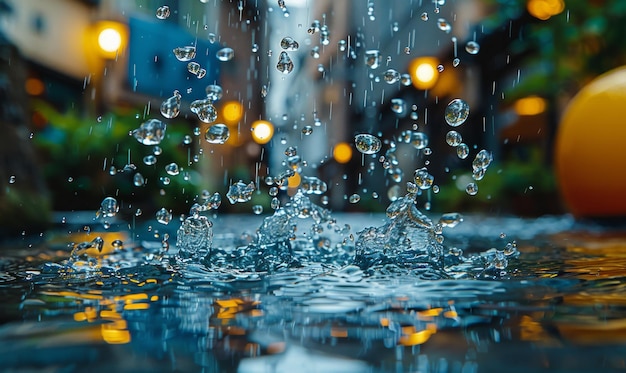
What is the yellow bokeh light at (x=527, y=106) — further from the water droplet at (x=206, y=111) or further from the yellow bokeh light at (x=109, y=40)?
the water droplet at (x=206, y=111)

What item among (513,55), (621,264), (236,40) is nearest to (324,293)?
(621,264)

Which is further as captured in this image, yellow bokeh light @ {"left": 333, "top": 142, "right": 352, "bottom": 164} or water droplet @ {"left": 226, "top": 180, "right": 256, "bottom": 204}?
yellow bokeh light @ {"left": 333, "top": 142, "right": 352, "bottom": 164}

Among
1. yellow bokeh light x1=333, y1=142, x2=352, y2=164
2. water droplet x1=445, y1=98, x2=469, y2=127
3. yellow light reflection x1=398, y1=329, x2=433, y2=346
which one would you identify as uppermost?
yellow bokeh light x1=333, y1=142, x2=352, y2=164

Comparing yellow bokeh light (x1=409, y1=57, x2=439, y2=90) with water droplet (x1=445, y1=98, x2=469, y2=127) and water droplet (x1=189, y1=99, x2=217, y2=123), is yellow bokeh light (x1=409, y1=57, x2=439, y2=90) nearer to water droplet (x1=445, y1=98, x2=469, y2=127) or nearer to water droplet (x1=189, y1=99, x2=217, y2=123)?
water droplet (x1=445, y1=98, x2=469, y2=127)

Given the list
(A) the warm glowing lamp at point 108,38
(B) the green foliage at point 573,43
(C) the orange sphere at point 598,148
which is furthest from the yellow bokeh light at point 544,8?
(A) the warm glowing lamp at point 108,38

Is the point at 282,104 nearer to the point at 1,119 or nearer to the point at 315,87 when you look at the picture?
the point at 1,119

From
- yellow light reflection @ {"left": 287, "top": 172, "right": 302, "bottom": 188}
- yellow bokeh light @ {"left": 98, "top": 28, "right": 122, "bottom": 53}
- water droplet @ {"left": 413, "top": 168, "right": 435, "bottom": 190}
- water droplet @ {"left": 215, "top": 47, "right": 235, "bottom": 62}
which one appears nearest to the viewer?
water droplet @ {"left": 413, "top": 168, "right": 435, "bottom": 190}

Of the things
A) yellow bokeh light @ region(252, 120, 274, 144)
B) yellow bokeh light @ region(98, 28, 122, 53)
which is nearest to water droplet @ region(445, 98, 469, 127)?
yellow bokeh light @ region(252, 120, 274, 144)
